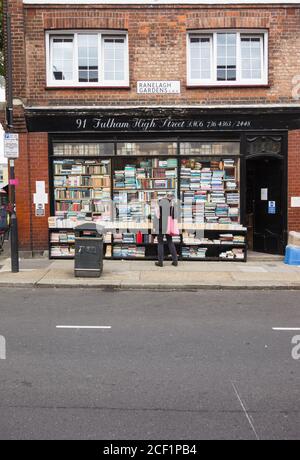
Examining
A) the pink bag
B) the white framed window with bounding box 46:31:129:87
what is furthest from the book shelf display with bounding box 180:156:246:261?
the white framed window with bounding box 46:31:129:87

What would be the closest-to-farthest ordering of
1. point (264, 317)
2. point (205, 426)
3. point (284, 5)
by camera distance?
point (205, 426) → point (264, 317) → point (284, 5)

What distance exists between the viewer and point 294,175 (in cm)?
1351

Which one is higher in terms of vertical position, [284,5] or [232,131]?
[284,5]

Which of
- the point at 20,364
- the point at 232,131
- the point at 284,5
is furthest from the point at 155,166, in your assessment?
the point at 20,364

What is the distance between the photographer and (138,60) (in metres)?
13.2

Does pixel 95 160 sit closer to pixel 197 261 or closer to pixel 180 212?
pixel 180 212

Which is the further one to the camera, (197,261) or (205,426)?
(197,261)

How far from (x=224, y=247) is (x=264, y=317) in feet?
19.1

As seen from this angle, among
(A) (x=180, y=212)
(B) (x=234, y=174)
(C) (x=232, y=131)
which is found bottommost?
(A) (x=180, y=212)

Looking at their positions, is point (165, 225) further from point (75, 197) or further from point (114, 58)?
point (114, 58)

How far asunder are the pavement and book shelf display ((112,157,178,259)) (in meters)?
0.52

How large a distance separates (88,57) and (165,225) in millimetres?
5235

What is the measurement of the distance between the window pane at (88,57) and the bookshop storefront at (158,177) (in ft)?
4.34

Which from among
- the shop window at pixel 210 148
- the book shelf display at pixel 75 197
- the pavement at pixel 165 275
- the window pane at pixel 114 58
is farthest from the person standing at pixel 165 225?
the window pane at pixel 114 58
